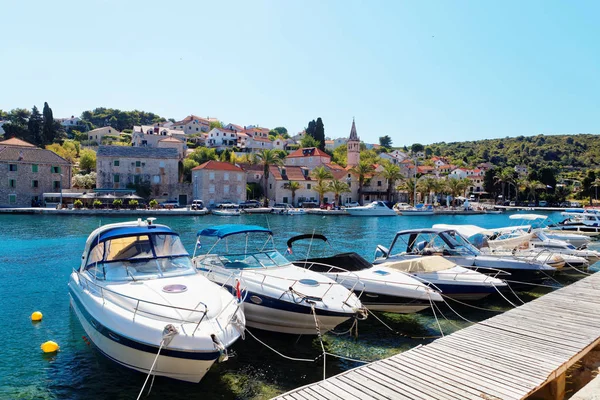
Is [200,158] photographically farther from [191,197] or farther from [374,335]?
[374,335]

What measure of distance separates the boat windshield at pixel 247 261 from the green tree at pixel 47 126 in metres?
109

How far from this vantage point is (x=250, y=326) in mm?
12727

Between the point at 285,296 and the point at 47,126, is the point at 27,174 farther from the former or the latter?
the point at 285,296

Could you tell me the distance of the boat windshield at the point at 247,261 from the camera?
46.3 feet

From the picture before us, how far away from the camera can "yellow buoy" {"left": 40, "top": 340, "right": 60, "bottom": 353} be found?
12.1 m

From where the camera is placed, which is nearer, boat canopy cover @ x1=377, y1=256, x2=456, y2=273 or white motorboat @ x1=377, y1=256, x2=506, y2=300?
white motorboat @ x1=377, y1=256, x2=506, y2=300

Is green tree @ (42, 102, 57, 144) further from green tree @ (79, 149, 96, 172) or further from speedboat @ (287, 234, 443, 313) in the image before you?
speedboat @ (287, 234, 443, 313)

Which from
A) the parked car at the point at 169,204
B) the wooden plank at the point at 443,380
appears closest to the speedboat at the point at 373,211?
the parked car at the point at 169,204

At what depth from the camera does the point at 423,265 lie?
1708cm

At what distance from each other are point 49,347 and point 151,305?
4701 millimetres

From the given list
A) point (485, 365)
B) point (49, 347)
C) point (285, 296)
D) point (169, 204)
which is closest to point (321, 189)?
point (169, 204)

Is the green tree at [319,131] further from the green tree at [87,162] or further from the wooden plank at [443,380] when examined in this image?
the wooden plank at [443,380]

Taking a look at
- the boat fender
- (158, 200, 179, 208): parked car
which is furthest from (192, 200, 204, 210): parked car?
the boat fender

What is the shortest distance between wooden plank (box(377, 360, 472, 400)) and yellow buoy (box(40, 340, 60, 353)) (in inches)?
380
